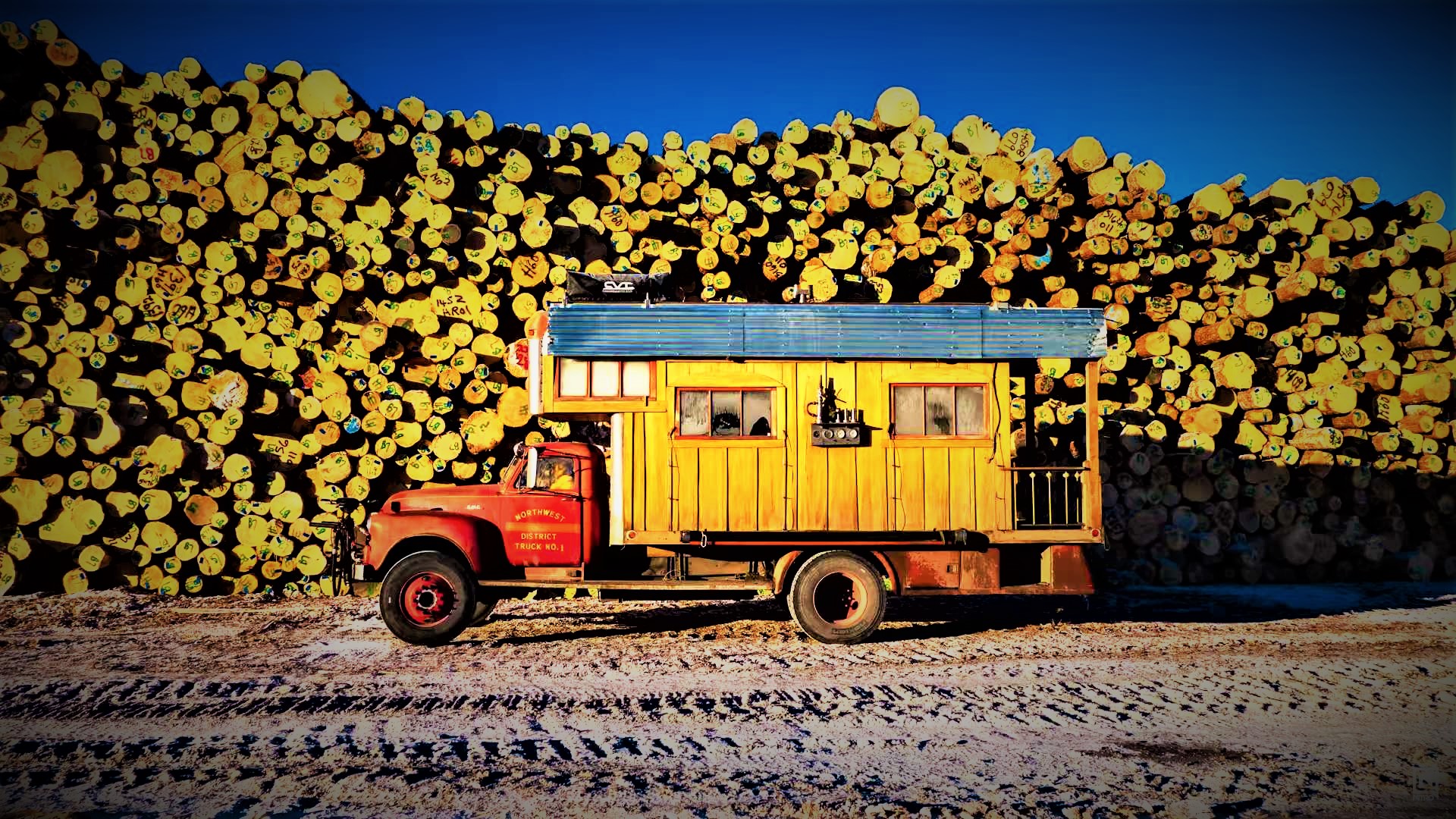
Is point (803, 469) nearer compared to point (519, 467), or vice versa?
point (803, 469)

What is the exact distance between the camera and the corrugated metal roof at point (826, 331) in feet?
24.5

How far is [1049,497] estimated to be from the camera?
25.0ft

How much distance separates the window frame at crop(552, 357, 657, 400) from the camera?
7527 mm

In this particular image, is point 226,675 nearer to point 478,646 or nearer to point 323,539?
point 478,646

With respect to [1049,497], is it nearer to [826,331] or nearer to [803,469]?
[803,469]

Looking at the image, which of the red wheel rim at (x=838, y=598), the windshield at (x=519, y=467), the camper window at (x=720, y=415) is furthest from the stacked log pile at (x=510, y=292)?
the red wheel rim at (x=838, y=598)

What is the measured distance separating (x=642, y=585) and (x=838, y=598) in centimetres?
172

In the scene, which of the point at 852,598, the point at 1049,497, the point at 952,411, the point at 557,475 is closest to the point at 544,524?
the point at 557,475

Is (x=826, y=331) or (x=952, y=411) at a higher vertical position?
(x=826, y=331)

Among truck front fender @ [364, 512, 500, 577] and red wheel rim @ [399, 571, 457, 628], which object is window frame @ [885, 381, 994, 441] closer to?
truck front fender @ [364, 512, 500, 577]

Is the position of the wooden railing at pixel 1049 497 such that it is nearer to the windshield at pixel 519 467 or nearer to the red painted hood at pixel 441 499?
the windshield at pixel 519 467

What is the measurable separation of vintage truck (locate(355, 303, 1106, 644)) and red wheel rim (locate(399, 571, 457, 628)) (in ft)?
0.41

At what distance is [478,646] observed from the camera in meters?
7.23

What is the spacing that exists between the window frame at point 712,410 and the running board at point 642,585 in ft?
4.10
